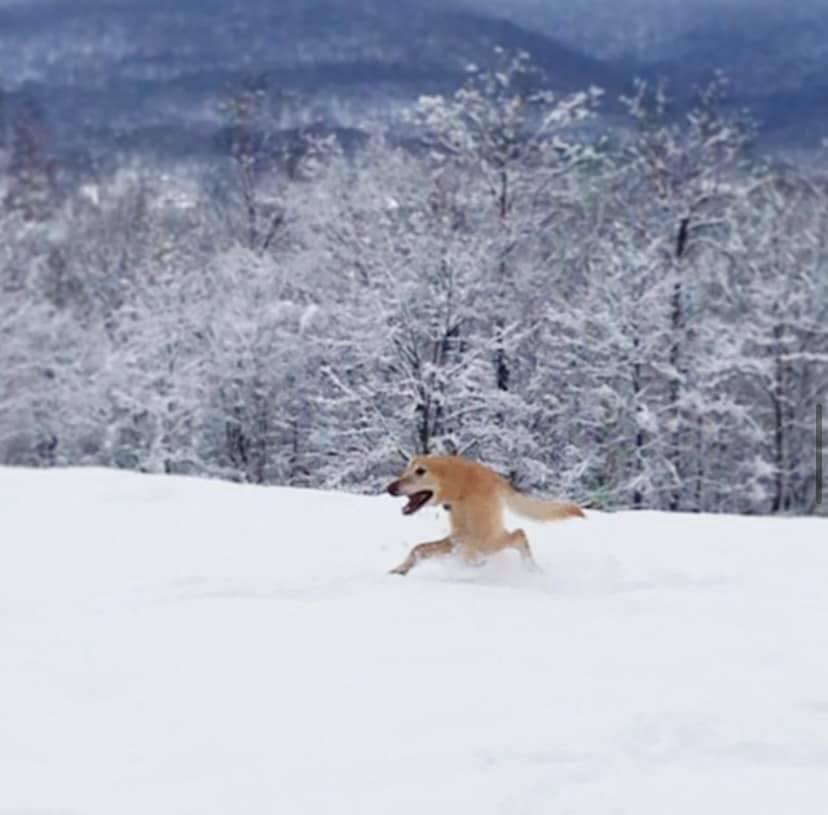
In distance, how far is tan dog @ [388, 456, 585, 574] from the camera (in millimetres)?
5309

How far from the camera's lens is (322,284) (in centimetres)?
2112

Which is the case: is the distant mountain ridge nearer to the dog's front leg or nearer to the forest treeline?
the forest treeline

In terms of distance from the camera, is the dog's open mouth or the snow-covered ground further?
the dog's open mouth

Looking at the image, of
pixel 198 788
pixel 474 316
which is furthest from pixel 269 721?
pixel 474 316

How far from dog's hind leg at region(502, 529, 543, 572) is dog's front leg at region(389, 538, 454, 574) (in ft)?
0.86

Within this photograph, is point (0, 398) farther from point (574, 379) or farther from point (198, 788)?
point (198, 788)

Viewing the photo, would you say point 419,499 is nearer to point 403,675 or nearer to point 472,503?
point 472,503

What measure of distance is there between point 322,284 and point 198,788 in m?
18.5

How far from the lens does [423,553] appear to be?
5199mm

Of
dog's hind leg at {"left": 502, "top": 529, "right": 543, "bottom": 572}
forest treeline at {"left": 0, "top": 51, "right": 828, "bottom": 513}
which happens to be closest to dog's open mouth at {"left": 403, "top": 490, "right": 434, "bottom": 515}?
dog's hind leg at {"left": 502, "top": 529, "right": 543, "bottom": 572}

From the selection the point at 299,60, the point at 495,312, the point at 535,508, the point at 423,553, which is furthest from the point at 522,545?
the point at 299,60

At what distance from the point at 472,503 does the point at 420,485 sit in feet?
0.78

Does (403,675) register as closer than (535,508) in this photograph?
Yes

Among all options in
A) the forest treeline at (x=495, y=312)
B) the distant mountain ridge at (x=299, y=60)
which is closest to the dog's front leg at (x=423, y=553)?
the forest treeline at (x=495, y=312)
